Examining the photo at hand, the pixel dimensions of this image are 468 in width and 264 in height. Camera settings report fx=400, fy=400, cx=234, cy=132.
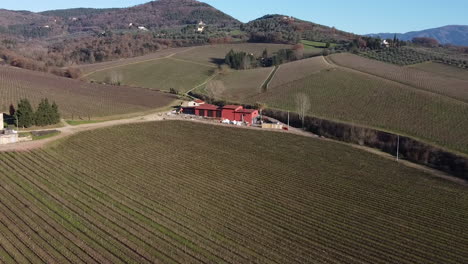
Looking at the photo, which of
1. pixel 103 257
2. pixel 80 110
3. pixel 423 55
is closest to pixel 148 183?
pixel 103 257

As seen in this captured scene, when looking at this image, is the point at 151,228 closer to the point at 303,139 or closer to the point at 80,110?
the point at 303,139

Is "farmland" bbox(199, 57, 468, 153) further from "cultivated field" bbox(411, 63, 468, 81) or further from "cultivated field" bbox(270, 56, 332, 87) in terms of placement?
"cultivated field" bbox(411, 63, 468, 81)

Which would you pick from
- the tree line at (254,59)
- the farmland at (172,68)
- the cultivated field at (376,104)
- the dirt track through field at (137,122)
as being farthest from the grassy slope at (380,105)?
the farmland at (172,68)

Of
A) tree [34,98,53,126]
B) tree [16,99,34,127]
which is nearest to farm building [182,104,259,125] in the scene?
tree [34,98,53,126]

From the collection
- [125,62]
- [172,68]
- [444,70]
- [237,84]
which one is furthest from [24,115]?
[444,70]

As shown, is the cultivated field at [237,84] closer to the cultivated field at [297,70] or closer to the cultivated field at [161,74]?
the cultivated field at [297,70]
